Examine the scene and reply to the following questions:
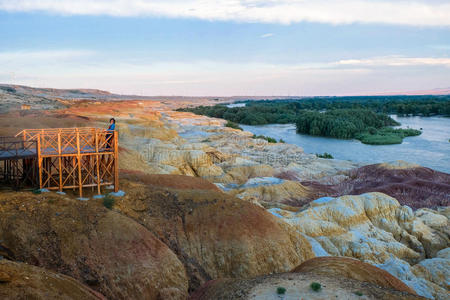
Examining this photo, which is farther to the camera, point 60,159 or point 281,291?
point 60,159

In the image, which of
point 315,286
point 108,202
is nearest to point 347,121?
point 108,202

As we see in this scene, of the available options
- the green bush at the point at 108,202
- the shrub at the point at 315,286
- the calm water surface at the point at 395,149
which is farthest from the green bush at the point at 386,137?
the shrub at the point at 315,286

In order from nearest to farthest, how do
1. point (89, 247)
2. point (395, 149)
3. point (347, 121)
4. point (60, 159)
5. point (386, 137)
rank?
point (89, 247) < point (60, 159) < point (395, 149) < point (386, 137) < point (347, 121)

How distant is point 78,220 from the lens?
16.4 m

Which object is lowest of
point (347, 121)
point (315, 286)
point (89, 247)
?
point (89, 247)

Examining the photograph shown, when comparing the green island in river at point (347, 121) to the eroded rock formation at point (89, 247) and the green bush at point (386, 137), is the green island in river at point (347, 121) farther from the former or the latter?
the eroded rock formation at point (89, 247)

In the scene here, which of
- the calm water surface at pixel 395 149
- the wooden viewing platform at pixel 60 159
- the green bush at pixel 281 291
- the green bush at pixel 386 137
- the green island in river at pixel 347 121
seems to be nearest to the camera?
the green bush at pixel 281 291

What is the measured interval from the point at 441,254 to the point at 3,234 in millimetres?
25968

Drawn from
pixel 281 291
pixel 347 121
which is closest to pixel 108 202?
pixel 281 291

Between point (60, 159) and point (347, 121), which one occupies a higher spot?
point (347, 121)

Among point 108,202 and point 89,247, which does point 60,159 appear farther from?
point 89,247

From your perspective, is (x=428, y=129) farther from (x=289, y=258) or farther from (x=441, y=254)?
(x=289, y=258)

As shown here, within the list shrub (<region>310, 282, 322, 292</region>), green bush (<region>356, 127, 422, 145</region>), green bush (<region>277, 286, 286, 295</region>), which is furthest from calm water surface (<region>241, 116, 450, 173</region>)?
green bush (<region>277, 286, 286, 295</region>)

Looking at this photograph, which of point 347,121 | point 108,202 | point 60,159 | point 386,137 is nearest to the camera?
point 108,202
